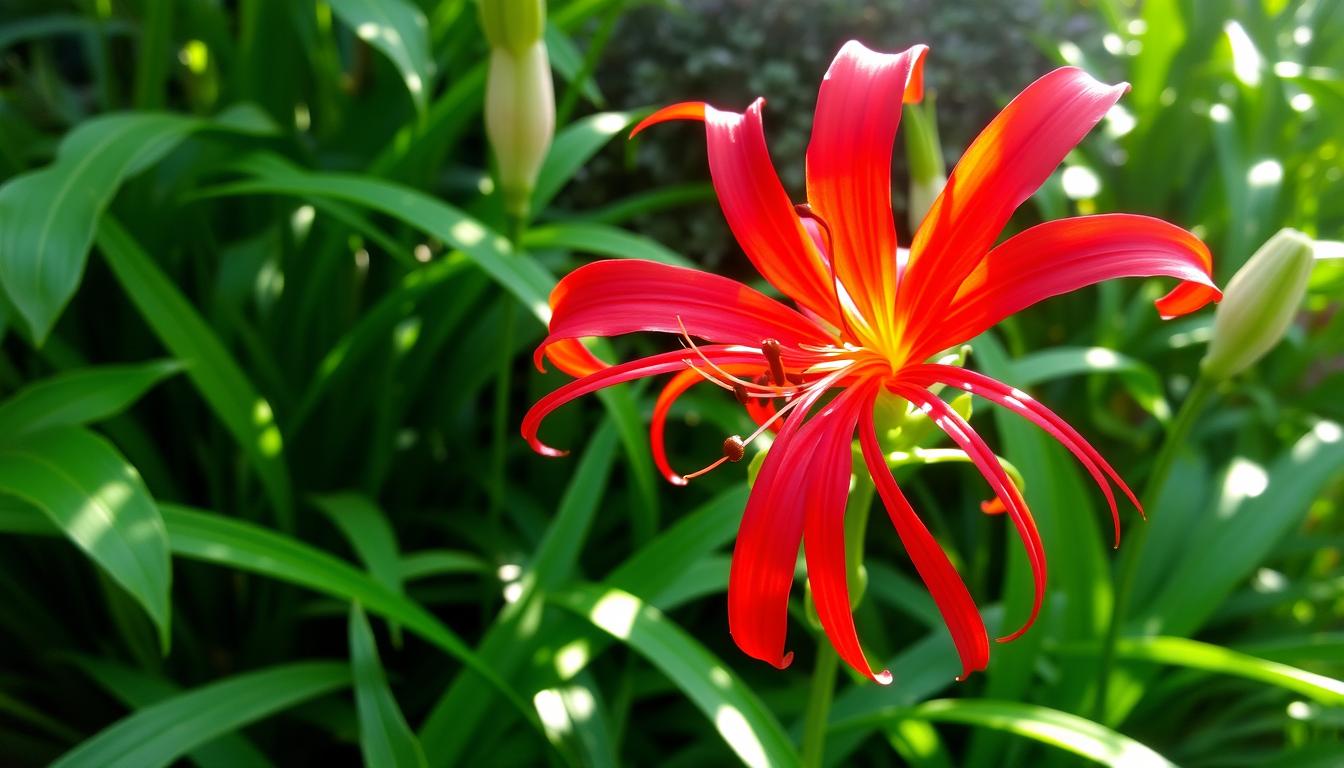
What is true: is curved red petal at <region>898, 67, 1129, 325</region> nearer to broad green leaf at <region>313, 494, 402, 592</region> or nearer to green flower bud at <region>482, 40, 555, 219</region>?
green flower bud at <region>482, 40, 555, 219</region>

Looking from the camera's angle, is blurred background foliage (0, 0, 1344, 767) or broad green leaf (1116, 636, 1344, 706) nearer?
broad green leaf (1116, 636, 1344, 706)

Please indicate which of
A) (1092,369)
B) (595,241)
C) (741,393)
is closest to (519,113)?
(595,241)

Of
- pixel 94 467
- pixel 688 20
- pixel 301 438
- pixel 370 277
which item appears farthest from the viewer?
pixel 688 20

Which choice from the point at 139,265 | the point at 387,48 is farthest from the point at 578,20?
the point at 139,265

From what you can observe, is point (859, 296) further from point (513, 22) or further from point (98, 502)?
point (98, 502)

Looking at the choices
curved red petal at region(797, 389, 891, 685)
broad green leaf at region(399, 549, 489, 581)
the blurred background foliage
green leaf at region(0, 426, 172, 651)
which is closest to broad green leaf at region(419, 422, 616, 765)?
the blurred background foliage

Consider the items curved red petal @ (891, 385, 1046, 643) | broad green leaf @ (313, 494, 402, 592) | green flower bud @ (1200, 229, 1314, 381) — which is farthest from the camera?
broad green leaf @ (313, 494, 402, 592)

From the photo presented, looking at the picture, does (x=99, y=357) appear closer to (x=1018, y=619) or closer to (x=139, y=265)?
(x=139, y=265)
